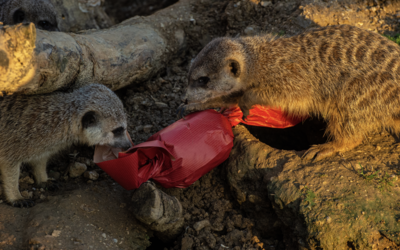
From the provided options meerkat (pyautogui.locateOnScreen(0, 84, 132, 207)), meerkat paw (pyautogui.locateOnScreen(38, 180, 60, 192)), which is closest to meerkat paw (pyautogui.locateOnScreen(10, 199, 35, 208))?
meerkat (pyautogui.locateOnScreen(0, 84, 132, 207))

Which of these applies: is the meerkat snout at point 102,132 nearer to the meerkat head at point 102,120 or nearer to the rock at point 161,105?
the meerkat head at point 102,120

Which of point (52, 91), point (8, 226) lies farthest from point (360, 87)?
point (8, 226)

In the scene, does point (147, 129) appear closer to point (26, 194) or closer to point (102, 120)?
point (102, 120)

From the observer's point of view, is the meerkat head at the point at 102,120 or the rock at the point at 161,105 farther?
the rock at the point at 161,105

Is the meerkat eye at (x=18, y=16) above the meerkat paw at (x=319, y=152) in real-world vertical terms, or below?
above

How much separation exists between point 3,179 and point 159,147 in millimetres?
1540

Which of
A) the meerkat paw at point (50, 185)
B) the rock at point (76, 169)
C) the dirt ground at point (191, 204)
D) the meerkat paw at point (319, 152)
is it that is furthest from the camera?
the rock at point (76, 169)

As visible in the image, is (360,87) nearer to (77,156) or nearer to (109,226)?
(109,226)

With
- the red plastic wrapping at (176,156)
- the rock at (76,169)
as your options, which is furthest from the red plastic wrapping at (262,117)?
the rock at (76,169)

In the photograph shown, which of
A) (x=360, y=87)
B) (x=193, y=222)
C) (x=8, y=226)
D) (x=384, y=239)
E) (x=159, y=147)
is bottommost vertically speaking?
(x=193, y=222)

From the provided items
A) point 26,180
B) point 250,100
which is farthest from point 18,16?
point 250,100

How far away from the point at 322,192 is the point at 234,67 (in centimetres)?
148

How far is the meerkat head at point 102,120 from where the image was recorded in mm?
3385

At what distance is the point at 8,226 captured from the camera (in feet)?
9.07
